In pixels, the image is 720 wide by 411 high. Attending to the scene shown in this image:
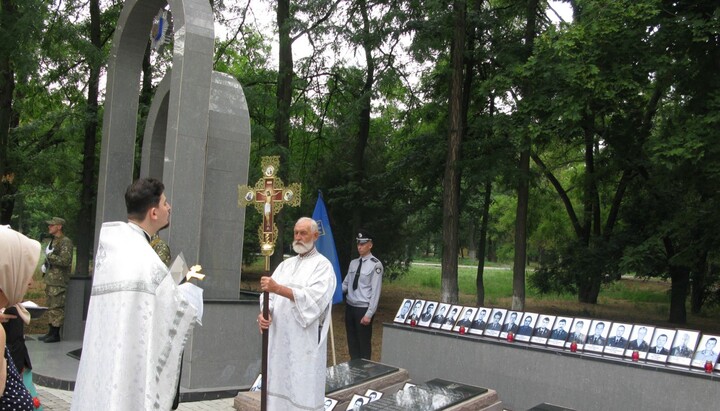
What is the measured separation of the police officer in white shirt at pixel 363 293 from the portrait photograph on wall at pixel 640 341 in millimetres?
3439

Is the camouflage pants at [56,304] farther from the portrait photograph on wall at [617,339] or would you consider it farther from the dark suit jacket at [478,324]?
the portrait photograph on wall at [617,339]

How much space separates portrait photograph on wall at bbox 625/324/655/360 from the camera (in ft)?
19.8

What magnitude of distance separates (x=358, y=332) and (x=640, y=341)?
3966 mm

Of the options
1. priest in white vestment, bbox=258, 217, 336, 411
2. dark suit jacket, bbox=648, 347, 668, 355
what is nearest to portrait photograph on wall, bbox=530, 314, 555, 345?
dark suit jacket, bbox=648, 347, 668, 355

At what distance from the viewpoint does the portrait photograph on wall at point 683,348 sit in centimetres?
576

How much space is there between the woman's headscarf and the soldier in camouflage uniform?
8.99m

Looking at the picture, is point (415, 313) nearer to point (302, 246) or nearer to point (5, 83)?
point (302, 246)

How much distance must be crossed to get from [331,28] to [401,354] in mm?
10468

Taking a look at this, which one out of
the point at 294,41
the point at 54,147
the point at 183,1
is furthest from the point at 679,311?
the point at 54,147

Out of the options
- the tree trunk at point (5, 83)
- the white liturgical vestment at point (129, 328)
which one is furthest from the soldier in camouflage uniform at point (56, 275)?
the white liturgical vestment at point (129, 328)

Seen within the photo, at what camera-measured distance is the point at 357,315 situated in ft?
29.5

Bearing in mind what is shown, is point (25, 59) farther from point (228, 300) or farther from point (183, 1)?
point (228, 300)

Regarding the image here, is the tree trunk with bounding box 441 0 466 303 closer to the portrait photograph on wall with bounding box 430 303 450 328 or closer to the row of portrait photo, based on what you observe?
the row of portrait photo

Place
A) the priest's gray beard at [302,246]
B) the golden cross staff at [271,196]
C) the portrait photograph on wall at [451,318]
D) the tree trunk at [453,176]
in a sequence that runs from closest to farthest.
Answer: the priest's gray beard at [302,246] → the golden cross staff at [271,196] → the portrait photograph on wall at [451,318] → the tree trunk at [453,176]
